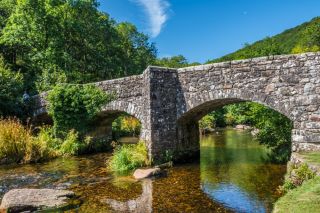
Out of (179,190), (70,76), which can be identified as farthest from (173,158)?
(70,76)

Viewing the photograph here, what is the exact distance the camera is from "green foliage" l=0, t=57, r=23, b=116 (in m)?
17.7

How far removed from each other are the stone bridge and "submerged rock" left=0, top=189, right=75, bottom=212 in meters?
4.51

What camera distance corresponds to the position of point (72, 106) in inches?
609

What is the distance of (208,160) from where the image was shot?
13.5 metres

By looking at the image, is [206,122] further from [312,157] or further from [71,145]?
[312,157]

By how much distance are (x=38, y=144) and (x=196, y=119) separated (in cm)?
650

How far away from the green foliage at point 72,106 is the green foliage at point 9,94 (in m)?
3.27

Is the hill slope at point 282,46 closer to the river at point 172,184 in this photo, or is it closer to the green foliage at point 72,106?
the river at point 172,184

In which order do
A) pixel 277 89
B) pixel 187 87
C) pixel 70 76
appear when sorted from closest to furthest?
1. pixel 277 89
2. pixel 187 87
3. pixel 70 76

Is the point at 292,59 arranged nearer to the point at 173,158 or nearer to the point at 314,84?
the point at 314,84

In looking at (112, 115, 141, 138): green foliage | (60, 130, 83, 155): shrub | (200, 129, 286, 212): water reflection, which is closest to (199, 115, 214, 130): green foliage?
(112, 115, 141, 138): green foliage

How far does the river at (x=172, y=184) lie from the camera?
761 centimetres

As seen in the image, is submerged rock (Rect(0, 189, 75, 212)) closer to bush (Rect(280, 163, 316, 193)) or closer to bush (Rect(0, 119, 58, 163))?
bush (Rect(280, 163, 316, 193))

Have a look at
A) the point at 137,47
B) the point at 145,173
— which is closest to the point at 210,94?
the point at 145,173
